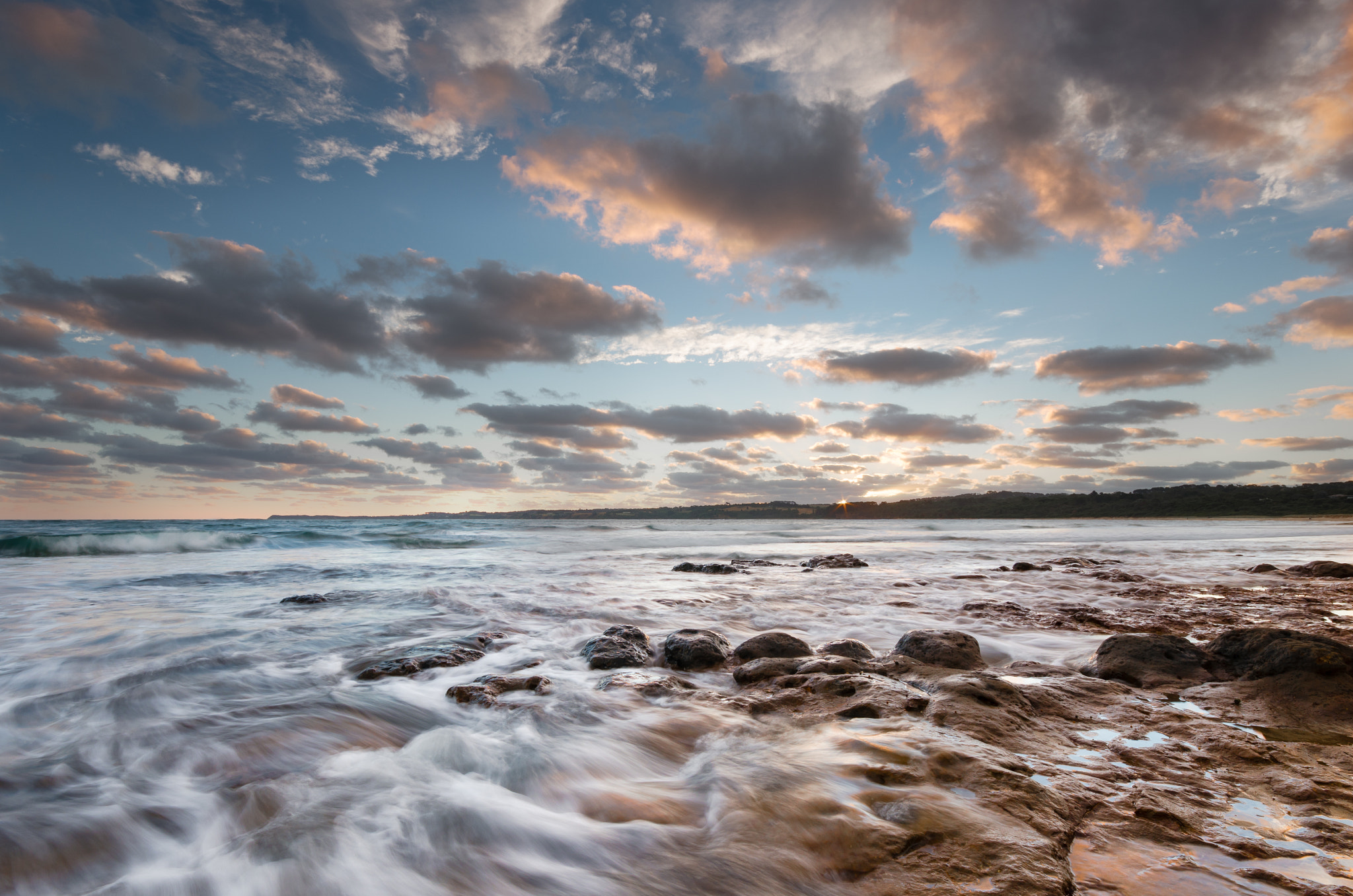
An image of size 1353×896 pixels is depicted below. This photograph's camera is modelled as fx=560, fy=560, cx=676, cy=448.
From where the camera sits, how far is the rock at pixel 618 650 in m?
5.22

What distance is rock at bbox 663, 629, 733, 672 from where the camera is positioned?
5.04 m

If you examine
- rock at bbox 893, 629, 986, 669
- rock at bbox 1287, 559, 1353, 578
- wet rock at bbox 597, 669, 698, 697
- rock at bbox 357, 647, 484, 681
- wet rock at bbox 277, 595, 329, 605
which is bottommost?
wet rock at bbox 277, 595, 329, 605

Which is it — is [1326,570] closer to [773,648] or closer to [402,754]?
[773,648]

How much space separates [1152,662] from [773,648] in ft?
9.30

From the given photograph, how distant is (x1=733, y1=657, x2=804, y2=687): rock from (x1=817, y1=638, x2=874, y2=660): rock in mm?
A: 382

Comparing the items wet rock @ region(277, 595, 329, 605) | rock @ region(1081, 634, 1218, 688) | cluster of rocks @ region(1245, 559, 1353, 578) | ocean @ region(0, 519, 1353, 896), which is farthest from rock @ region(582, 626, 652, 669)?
cluster of rocks @ region(1245, 559, 1353, 578)

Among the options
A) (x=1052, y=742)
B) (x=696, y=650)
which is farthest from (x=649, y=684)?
(x=1052, y=742)

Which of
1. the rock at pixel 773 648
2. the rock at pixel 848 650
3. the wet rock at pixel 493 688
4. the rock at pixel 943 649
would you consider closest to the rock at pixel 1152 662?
the rock at pixel 943 649

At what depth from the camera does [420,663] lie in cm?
528

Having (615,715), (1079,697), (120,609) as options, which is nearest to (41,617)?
(120,609)

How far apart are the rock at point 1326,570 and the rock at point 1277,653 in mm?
8988

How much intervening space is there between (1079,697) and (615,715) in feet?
10.3

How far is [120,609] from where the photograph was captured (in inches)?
334

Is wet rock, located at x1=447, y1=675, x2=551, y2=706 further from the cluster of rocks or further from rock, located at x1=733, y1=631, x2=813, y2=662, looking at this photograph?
the cluster of rocks
